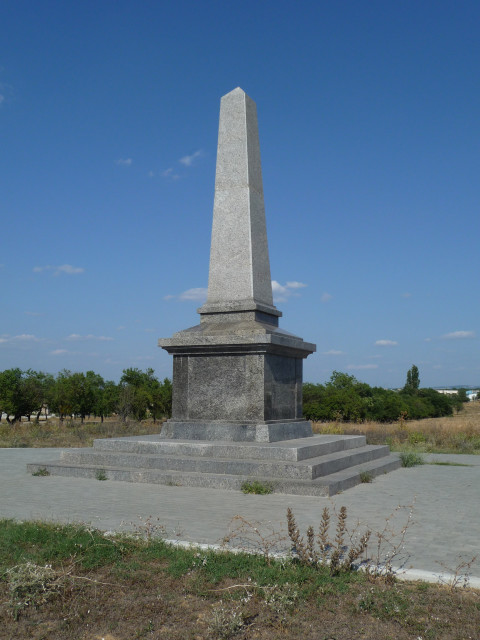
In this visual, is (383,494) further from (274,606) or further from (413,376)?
(413,376)

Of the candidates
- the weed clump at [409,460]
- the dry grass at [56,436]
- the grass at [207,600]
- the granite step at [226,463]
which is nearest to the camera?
the grass at [207,600]

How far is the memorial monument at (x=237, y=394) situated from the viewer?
8.90m

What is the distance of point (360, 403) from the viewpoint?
128 ft

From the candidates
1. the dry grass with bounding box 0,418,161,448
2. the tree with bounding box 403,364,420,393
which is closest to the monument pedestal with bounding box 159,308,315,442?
the dry grass with bounding box 0,418,161,448

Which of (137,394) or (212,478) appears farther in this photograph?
(137,394)

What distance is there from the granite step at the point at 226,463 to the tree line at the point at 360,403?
1837 centimetres

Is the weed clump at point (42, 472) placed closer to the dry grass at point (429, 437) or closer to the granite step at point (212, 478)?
the granite step at point (212, 478)

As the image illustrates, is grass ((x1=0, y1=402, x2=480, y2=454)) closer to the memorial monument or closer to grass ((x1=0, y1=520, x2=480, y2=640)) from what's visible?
the memorial monument

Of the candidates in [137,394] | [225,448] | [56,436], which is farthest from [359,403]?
[225,448]

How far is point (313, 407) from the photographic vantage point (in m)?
37.9

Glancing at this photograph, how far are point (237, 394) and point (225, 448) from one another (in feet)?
4.17

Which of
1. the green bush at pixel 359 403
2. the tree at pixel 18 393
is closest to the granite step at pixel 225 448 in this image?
the green bush at pixel 359 403

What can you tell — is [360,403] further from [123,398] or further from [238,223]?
[238,223]

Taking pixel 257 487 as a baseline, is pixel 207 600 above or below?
below
